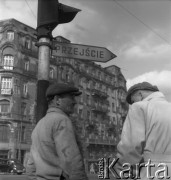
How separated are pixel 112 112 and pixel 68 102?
55.3m

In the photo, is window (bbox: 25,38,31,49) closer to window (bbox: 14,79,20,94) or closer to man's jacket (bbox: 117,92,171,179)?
window (bbox: 14,79,20,94)

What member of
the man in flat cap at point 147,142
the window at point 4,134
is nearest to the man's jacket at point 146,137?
the man in flat cap at point 147,142

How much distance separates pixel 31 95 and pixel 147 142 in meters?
37.6

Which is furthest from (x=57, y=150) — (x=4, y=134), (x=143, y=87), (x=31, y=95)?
(x=31, y=95)

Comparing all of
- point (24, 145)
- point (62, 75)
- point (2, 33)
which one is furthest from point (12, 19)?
point (24, 145)

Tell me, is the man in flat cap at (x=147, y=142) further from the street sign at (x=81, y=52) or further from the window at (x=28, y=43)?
the window at (x=28, y=43)

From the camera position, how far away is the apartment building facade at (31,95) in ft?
118

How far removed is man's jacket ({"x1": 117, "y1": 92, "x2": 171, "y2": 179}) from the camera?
6.89 ft

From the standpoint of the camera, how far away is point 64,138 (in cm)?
229

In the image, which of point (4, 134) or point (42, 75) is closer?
point (42, 75)

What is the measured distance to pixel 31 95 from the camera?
1540 inches

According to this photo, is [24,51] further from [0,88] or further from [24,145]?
[24,145]

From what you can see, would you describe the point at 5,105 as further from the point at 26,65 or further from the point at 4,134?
the point at 26,65

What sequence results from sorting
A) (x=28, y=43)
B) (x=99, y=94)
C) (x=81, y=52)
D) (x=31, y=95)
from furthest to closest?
1. (x=99, y=94)
2. (x=28, y=43)
3. (x=31, y=95)
4. (x=81, y=52)
